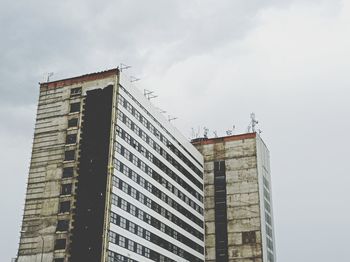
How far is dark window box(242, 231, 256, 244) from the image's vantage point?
114 meters

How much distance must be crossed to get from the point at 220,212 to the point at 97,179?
44.6 m

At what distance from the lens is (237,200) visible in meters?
120

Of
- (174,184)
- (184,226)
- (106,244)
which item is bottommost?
(106,244)

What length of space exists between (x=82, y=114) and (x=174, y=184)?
1051 inches

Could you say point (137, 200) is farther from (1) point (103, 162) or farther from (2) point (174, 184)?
(2) point (174, 184)

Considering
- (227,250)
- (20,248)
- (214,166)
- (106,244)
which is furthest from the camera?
(214,166)

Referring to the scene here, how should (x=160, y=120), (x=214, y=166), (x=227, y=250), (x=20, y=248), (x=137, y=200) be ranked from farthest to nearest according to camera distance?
(x=214, y=166)
(x=227, y=250)
(x=160, y=120)
(x=137, y=200)
(x=20, y=248)

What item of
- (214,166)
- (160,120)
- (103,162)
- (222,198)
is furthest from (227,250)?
(103,162)

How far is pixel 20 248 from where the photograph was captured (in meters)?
82.9

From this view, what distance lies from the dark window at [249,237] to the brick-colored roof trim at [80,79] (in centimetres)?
4867

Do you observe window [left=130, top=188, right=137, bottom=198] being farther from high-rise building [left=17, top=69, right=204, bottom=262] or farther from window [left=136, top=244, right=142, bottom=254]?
window [left=136, top=244, right=142, bottom=254]

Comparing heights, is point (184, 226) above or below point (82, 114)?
below

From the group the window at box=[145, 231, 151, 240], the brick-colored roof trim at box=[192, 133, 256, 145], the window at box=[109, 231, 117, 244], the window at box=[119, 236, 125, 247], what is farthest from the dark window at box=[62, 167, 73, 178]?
the brick-colored roof trim at box=[192, 133, 256, 145]

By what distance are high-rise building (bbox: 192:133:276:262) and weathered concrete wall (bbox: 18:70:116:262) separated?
44.6 m
